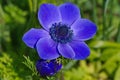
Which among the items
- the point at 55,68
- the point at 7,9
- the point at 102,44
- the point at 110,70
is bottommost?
the point at 110,70

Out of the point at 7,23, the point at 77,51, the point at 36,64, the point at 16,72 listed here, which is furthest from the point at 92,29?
the point at 7,23

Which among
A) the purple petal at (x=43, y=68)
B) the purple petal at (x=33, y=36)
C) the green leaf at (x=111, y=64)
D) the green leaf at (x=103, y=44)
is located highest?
the purple petal at (x=33, y=36)

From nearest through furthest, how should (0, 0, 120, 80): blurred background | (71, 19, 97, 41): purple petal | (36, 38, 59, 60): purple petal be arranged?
(36, 38, 59, 60): purple petal, (71, 19, 97, 41): purple petal, (0, 0, 120, 80): blurred background

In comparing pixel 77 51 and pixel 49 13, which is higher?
pixel 49 13

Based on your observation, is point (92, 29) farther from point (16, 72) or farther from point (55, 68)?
point (16, 72)

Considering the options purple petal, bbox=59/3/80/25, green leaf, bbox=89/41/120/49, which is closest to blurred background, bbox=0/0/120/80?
green leaf, bbox=89/41/120/49

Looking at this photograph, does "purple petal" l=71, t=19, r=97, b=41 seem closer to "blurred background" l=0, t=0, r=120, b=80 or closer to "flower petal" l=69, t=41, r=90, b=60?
"flower petal" l=69, t=41, r=90, b=60

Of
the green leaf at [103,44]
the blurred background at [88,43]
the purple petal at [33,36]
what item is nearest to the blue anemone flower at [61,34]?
the purple petal at [33,36]

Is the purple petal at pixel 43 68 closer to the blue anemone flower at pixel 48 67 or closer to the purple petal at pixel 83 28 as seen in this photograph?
the blue anemone flower at pixel 48 67
